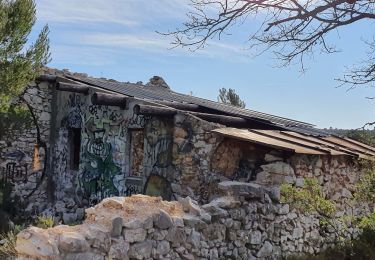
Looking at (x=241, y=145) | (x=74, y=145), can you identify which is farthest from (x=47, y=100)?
(x=241, y=145)

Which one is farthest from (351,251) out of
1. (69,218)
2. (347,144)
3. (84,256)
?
(69,218)

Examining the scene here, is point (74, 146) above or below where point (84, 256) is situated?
above

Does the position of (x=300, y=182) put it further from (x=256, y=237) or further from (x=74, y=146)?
(x=74, y=146)

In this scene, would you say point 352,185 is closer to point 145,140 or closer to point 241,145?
point 241,145

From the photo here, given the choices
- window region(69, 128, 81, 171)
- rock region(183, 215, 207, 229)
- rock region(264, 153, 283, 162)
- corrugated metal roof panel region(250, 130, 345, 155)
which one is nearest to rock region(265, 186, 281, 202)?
rock region(264, 153, 283, 162)

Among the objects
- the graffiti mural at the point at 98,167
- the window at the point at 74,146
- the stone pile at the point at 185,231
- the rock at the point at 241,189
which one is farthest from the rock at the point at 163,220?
the window at the point at 74,146

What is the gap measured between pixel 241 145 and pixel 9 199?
701 cm

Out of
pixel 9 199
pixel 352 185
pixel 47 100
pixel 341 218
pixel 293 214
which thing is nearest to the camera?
pixel 293 214

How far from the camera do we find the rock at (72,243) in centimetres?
486

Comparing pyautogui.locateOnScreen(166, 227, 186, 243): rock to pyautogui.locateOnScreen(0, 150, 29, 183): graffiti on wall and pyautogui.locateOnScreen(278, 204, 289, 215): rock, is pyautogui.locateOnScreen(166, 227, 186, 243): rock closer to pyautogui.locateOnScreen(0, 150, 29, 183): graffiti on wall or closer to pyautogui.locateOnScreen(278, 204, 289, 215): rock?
pyautogui.locateOnScreen(278, 204, 289, 215): rock

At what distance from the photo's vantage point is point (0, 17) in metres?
11.3

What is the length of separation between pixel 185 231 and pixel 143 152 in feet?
16.7

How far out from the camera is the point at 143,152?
11047mm

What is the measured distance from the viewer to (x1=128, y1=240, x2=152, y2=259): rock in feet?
18.1
